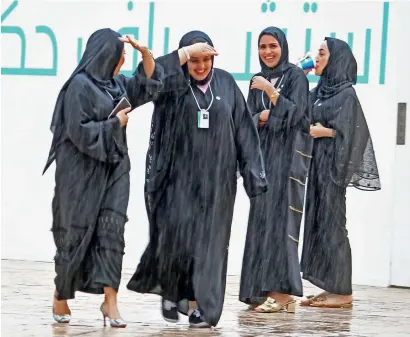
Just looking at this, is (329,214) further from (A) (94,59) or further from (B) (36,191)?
(B) (36,191)

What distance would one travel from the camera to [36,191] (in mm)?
11711

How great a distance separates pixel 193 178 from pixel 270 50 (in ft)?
5.26

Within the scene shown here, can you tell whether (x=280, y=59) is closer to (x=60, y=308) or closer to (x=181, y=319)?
(x=181, y=319)

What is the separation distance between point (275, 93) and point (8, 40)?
4.46 m

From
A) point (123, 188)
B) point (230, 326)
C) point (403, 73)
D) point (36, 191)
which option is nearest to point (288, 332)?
point (230, 326)

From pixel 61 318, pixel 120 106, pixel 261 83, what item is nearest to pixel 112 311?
pixel 61 318

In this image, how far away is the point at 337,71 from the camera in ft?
29.7

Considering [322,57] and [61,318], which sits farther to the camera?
[322,57]

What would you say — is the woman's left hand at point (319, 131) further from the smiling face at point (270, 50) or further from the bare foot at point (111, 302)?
the bare foot at point (111, 302)

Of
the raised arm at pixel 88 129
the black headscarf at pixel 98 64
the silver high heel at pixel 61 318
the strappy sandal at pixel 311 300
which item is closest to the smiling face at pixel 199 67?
the black headscarf at pixel 98 64

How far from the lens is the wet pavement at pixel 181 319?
258 inches

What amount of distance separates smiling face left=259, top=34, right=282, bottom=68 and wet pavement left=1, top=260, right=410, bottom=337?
1.76 metres

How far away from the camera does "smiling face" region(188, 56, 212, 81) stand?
23.0 ft

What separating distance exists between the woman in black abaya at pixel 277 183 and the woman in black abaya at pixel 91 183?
1637 mm
